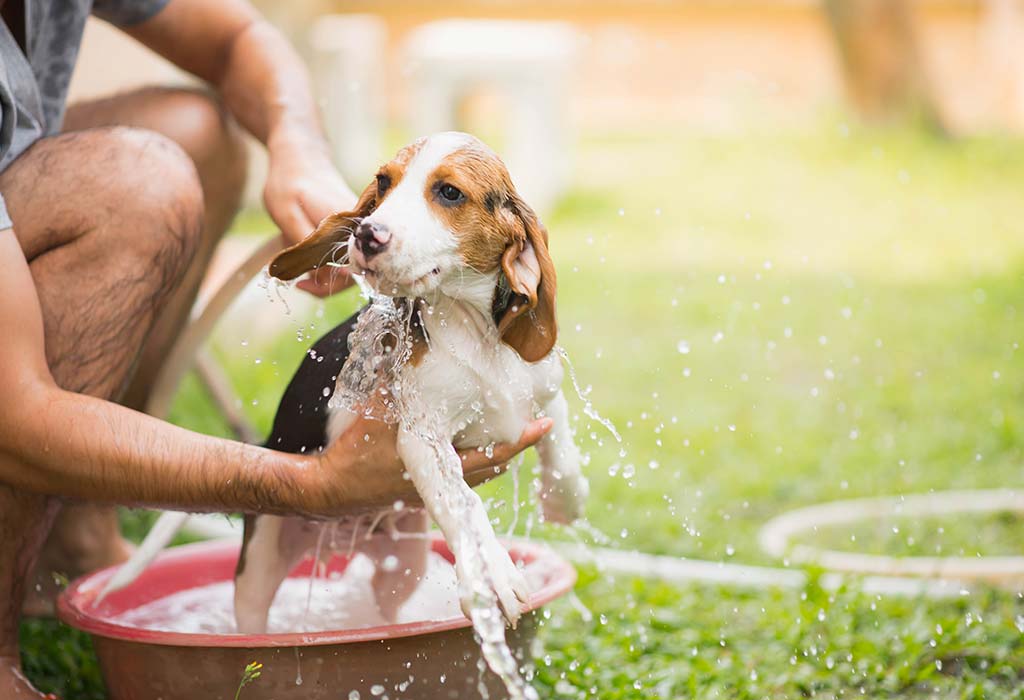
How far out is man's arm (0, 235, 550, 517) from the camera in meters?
2.13

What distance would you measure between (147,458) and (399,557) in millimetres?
651

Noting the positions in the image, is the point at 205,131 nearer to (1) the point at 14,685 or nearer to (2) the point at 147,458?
(2) the point at 147,458

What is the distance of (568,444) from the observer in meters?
2.42

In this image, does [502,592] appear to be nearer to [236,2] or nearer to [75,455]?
[75,455]

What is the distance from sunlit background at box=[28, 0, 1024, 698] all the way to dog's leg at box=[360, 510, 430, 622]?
8.8 inches

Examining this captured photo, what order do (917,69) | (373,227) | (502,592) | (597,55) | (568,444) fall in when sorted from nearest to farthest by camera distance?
(373,227)
(502,592)
(568,444)
(917,69)
(597,55)

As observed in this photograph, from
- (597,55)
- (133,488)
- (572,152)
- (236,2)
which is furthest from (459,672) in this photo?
(597,55)

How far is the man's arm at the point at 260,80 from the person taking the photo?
258 centimetres

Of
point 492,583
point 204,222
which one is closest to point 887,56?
point 204,222

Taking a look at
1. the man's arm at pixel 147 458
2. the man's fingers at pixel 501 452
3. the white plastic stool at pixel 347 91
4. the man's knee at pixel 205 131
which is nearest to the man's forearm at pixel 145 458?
the man's arm at pixel 147 458

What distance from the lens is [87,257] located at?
242 cm

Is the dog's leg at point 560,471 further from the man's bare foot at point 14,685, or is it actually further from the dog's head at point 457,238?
the man's bare foot at point 14,685

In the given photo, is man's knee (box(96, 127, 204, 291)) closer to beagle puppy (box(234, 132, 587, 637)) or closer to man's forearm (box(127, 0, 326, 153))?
man's forearm (box(127, 0, 326, 153))

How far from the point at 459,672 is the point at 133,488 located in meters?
0.64
